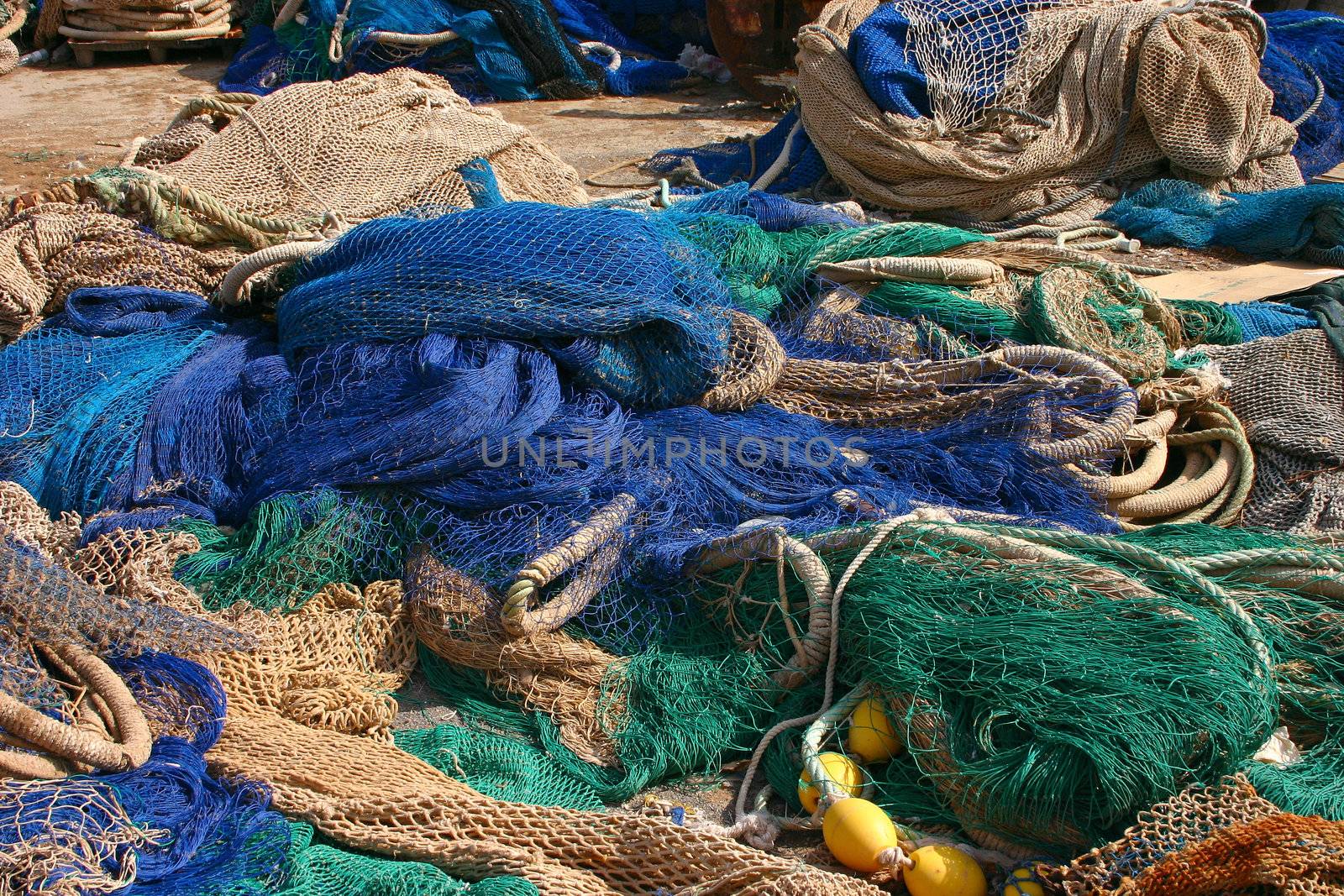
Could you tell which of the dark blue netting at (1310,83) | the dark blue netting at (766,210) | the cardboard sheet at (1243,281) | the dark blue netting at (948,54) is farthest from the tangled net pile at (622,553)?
the dark blue netting at (1310,83)

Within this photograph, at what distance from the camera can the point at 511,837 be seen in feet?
7.55

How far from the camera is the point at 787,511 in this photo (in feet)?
10.3

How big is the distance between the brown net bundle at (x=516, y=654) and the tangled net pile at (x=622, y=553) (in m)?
0.01

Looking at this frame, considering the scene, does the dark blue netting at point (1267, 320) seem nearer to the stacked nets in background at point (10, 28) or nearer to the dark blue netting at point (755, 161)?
the dark blue netting at point (755, 161)

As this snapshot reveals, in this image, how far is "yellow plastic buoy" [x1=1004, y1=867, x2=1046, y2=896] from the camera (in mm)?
2196

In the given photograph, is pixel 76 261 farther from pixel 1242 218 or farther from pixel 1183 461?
pixel 1242 218

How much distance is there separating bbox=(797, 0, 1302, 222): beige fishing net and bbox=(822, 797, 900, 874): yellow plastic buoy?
423 cm

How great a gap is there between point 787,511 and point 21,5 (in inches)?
431

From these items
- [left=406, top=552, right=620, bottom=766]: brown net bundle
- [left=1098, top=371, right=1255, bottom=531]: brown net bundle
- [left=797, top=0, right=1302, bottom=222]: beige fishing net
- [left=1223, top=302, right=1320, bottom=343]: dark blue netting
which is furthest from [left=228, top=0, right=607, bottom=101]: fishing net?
[left=406, top=552, right=620, bottom=766]: brown net bundle

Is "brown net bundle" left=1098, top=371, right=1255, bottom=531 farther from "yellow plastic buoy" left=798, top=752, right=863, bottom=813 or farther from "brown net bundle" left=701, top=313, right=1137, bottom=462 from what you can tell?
"yellow plastic buoy" left=798, top=752, right=863, bottom=813

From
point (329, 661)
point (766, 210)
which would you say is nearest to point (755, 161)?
point (766, 210)

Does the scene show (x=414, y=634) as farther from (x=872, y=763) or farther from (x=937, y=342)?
(x=937, y=342)

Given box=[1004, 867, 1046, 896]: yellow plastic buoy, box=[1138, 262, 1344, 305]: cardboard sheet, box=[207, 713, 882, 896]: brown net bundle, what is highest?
box=[207, 713, 882, 896]: brown net bundle

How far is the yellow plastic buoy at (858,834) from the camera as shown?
234 cm
